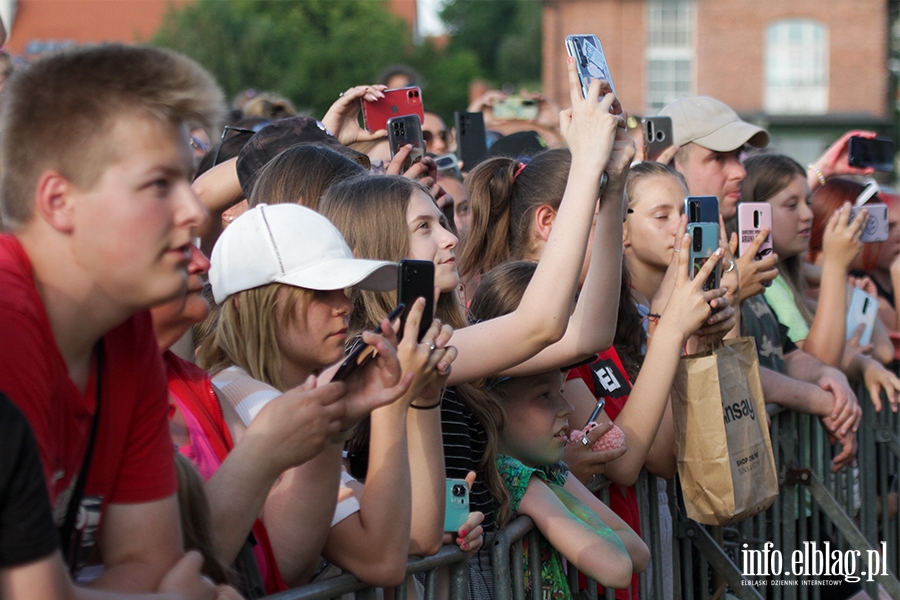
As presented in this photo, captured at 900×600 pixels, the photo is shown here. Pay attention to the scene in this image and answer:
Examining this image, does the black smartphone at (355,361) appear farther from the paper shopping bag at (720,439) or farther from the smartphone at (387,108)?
the smartphone at (387,108)

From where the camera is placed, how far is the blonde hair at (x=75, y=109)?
1616 mm

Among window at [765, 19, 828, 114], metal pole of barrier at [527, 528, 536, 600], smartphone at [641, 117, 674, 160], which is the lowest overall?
window at [765, 19, 828, 114]

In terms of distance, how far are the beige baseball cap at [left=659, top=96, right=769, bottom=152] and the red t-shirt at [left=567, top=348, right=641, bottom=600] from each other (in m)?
1.77

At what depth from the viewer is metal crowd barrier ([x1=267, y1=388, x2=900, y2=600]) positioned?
2812mm

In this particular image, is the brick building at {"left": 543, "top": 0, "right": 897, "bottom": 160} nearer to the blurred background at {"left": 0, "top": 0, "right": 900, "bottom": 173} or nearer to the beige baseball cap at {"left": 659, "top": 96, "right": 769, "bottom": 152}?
the blurred background at {"left": 0, "top": 0, "right": 900, "bottom": 173}

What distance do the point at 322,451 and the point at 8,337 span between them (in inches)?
29.6

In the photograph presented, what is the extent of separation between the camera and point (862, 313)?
224 inches

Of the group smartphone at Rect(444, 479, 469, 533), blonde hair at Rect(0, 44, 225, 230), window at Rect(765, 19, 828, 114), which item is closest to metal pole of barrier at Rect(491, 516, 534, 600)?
smartphone at Rect(444, 479, 469, 533)

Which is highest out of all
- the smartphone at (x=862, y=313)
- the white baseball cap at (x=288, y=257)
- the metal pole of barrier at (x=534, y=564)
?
the white baseball cap at (x=288, y=257)

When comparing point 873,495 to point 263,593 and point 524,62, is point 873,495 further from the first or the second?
point 524,62

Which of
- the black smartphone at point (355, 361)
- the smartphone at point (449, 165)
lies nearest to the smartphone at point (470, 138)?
the smartphone at point (449, 165)

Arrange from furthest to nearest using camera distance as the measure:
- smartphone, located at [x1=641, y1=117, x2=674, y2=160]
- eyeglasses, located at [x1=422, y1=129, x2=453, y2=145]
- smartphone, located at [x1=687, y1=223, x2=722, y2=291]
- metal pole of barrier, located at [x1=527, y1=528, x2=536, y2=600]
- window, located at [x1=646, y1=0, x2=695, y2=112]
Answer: window, located at [x1=646, y1=0, x2=695, y2=112]
eyeglasses, located at [x1=422, y1=129, x2=453, y2=145]
smartphone, located at [x1=641, y1=117, x2=674, y2=160]
smartphone, located at [x1=687, y1=223, x2=722, y2=291]
metal pole of barrier, located at [x1=527, y1=528, x2=536, y2=600]

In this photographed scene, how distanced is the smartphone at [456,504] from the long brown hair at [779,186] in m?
3.05

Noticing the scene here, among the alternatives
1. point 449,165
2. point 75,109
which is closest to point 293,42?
point 449,165
